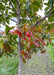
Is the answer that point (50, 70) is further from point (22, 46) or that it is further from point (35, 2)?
point (35, 2)

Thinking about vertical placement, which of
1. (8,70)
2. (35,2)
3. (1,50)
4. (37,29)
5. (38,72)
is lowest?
(38,72)

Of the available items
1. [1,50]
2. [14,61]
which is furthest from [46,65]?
[1,50]

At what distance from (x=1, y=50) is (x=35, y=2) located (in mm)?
554

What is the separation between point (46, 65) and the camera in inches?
84.0

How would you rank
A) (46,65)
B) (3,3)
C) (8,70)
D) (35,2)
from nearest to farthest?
(35,2) < (3,3) < (8,70) < (46,65)

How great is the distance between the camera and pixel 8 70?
5.47 ft

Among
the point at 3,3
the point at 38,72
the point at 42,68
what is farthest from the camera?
the point at 42,68

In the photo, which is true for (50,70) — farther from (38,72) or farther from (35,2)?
(35,2)

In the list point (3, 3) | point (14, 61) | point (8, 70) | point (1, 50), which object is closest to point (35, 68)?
point (14, 61)

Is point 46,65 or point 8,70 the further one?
point 46,65

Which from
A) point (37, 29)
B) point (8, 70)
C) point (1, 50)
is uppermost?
point (37, 29)

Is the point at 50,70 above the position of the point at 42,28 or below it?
below

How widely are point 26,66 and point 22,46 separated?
4.31 ft

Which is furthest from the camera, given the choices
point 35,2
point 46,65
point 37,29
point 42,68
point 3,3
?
point 46,65
